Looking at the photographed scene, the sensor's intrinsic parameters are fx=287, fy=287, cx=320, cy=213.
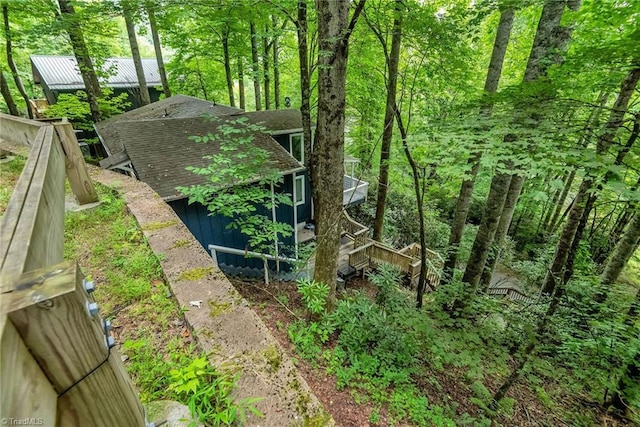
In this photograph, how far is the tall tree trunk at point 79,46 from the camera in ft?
22.2

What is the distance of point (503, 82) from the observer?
46.0 feet

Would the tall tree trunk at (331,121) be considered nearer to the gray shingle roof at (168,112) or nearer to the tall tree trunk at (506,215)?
the tall tree trunk at (506,215)

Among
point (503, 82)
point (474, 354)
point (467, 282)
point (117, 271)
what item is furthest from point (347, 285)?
point (503, 82)

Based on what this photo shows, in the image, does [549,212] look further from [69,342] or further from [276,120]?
[69,342]

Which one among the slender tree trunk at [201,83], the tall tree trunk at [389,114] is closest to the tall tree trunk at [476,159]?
the tall tree trunk at [389,114]

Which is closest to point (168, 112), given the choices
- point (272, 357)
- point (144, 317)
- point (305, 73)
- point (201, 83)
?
point (201, 83)

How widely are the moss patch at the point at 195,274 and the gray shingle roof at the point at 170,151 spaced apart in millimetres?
3676

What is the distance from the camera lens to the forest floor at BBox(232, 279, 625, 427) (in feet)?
11.6

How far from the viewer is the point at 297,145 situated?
11.1 metres

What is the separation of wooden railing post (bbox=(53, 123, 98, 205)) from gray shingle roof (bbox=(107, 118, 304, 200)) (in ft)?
9.27

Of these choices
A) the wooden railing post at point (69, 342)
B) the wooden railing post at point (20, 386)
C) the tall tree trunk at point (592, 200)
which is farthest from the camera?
the tall tree trunk at point (592, 200)

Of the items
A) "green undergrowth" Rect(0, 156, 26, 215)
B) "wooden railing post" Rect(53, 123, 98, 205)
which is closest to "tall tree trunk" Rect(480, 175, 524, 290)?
"wooden railing post" Rect(53, 123, 98, 205)

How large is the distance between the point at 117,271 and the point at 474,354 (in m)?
5.43

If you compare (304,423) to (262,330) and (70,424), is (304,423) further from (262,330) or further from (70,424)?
(70,424)
